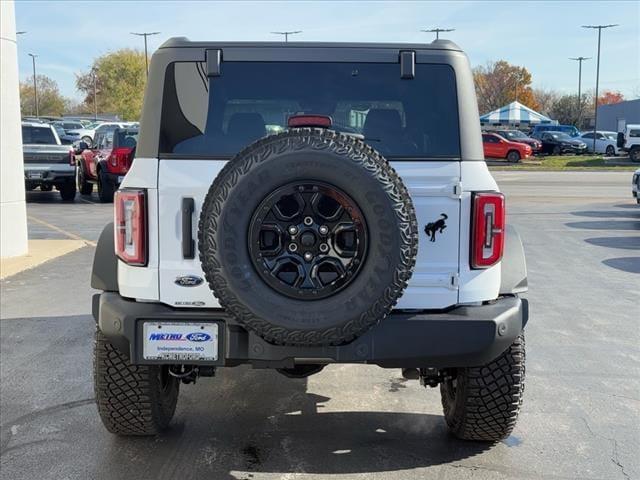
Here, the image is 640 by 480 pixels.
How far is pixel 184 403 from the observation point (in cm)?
461

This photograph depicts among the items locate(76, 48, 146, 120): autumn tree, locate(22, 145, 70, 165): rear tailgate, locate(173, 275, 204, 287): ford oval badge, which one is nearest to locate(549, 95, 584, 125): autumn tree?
locate(76, 48, 146, 120): autumn tree

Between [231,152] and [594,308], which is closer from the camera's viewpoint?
[231,152]

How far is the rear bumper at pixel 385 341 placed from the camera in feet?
10.6

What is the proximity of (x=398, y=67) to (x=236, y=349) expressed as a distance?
157 cm

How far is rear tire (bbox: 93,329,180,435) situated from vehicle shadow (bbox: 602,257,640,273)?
22.9 ft

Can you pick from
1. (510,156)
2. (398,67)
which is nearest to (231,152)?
(398,67)

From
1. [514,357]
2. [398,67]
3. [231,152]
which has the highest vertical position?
[398,67]

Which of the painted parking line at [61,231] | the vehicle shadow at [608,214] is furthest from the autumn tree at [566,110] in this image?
the painted parking line at [61,231]

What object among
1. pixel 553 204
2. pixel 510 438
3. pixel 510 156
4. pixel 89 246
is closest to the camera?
pixel 510 438

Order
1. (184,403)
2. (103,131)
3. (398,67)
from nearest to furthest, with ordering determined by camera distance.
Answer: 1. (398,67)
2. (184,403)
3. (103,131)

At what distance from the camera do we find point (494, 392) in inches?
147

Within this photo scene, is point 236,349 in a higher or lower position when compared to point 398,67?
lower

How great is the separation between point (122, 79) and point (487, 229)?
81323mm

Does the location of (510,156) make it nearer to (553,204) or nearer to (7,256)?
(553,204)
